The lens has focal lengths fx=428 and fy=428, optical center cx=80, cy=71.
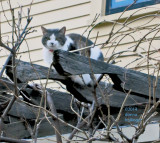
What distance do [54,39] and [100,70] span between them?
4.35ft

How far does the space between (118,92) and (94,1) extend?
197 cm

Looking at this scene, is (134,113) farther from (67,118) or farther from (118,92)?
(67,118)

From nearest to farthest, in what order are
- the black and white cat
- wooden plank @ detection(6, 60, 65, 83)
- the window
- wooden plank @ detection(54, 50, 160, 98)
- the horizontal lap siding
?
wooden plank @ detection(54, 50, 160, 98)
wooden plank @ detection(6, 60, 65, 83)
the black and white cat
the window
the horizontal lap siding

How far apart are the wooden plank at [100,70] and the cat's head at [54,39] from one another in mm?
1090

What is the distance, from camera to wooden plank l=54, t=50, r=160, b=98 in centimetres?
279

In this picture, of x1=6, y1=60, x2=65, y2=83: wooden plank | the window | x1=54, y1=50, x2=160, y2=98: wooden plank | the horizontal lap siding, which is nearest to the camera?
x1=54, y1=50, x2=160, y2=98: wooden plank

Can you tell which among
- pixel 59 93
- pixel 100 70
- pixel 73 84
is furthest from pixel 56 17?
pixel 100 70

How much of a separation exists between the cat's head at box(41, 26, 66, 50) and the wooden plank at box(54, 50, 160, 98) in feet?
3.57

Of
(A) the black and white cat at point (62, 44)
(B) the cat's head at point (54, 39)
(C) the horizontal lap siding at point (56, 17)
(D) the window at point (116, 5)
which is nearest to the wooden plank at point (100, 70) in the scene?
(A) the black and white cat at point (62, 44)

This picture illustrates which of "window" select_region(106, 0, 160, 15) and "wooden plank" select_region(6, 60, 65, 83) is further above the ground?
"window" select_region(106, 0, 160, 15)

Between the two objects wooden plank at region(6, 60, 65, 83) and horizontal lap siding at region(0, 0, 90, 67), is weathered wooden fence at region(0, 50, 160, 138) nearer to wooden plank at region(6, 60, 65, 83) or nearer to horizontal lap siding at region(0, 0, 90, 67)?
wooden plank at region(6, 60, 65, 83)

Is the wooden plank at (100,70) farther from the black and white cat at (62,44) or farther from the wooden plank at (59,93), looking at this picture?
the black and white cat at (62,44)

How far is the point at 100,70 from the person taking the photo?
117 inches

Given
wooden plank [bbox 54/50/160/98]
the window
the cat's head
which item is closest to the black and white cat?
the cat's head
